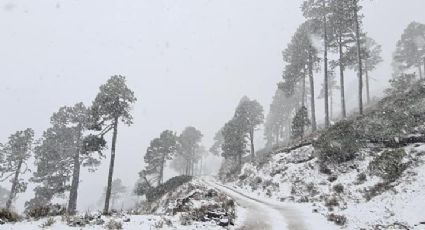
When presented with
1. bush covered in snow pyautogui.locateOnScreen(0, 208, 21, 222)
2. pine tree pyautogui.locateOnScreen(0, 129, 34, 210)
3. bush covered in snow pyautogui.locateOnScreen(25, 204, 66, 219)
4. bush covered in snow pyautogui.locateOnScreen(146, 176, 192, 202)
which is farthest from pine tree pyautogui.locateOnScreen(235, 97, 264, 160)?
bush covered in snow pyautogui.locateOnScreen(0, 208, 21, 222)

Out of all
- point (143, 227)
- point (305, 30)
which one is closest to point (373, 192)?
point (143, 227)

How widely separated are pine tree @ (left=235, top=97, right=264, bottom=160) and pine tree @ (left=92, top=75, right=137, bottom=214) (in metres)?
21.1

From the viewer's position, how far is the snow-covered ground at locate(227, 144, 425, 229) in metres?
10.5

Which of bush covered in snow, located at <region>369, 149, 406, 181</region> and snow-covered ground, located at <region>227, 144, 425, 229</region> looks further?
bush covered in snow, located at <region>369, 149, 406, 181</region>

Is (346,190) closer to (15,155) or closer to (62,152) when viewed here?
(62,152)

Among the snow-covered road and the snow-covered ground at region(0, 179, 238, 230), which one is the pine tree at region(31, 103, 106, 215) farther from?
the snow-covered road

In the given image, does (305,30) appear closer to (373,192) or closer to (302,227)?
(373,192)

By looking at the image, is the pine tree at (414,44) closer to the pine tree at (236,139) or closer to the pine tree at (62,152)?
the pine tree at (236,139)

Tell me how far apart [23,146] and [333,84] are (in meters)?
51.2

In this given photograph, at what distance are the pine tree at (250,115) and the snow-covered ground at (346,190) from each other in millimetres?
16595

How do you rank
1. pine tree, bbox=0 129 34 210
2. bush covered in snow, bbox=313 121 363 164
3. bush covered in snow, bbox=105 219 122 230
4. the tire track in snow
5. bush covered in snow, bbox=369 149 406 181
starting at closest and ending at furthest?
1. bush covered in snow, bbox=105 219 122 230
2. the tire track in snow
3. bush covered in snow, bbox=369 149 406 181
4. bush covered in snow, bbox=313 121 363 164
5. pine tree, bbox=0 129 34 210

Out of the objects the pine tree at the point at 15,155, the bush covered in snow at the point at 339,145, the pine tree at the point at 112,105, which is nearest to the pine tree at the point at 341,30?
the bush covered in snow at the point at 339,145

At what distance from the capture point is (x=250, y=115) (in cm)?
4619

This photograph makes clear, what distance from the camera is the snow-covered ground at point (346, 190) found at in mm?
10516
